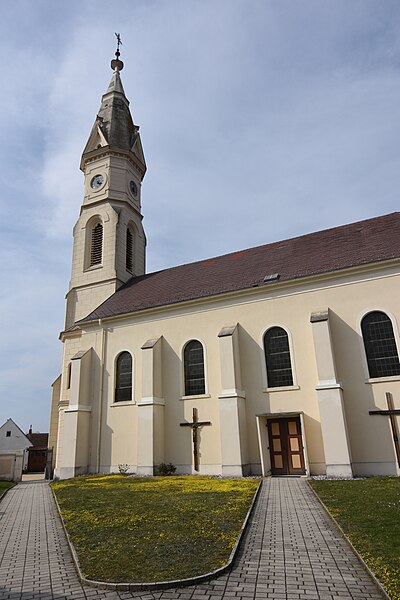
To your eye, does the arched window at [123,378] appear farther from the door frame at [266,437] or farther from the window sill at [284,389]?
the window sill at [284,389]

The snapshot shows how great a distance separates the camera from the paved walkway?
492 centimetres

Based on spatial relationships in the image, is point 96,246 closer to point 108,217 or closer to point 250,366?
point 108,217

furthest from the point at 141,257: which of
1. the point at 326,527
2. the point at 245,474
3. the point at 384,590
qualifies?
the point at 384,590

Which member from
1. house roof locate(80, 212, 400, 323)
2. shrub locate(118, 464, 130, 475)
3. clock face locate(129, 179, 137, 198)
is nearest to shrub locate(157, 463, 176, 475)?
shrub locate(118, 464, 130, 475)

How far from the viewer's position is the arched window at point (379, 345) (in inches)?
645

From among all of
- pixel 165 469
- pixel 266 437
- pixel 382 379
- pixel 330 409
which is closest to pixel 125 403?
pixel 165 469

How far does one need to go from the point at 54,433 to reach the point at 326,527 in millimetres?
22567

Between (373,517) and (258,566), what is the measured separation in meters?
3.56

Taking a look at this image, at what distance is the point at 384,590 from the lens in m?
4.66

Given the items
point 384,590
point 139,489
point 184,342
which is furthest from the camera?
point 184,342

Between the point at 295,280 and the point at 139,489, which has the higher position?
the point at 295,280

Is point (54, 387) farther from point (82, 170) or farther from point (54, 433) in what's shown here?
point (82, 170)

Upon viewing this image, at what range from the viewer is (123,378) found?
22516mm

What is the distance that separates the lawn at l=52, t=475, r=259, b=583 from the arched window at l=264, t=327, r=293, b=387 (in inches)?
213
